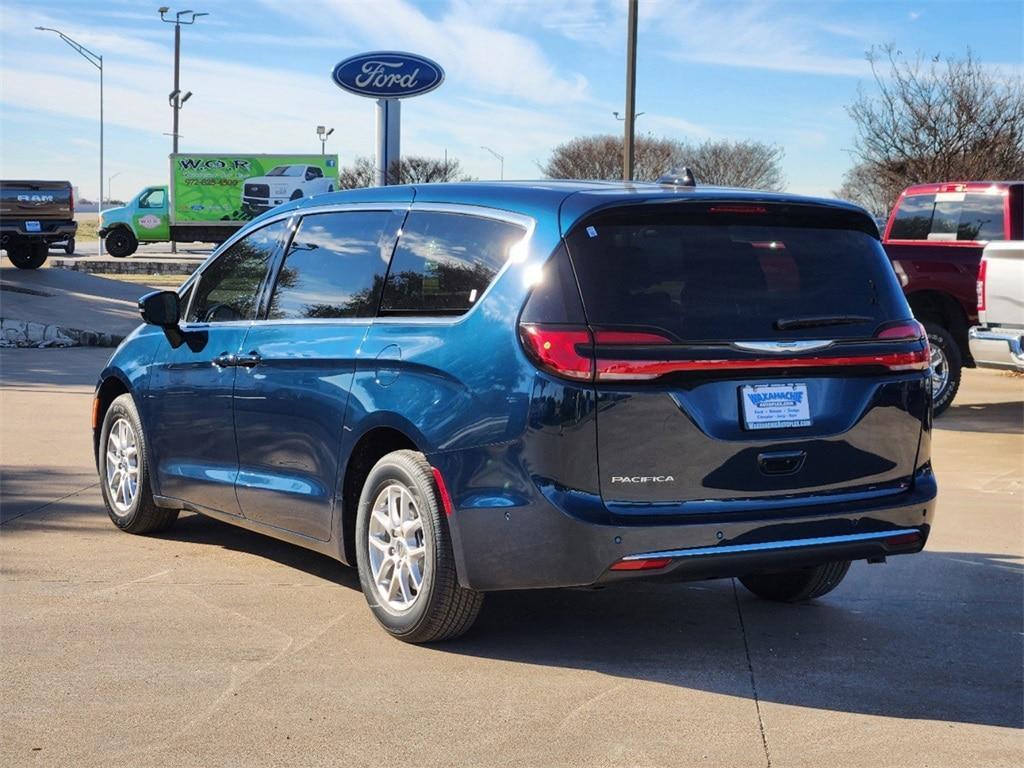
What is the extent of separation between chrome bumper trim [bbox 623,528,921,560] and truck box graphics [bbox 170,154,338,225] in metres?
41.6

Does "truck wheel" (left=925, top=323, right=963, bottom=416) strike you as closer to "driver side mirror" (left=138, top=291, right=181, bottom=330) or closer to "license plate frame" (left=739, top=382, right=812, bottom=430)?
"driver side mirror" (left=138, top=291, right=181, bottom=330)

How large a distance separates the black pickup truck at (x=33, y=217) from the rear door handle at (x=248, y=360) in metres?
21.6

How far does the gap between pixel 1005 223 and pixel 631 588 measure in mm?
8708

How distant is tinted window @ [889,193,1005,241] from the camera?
1393cm

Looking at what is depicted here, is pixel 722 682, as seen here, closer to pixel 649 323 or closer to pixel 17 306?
pixel 649 323

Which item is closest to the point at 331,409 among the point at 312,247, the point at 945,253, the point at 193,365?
the point at 312,247

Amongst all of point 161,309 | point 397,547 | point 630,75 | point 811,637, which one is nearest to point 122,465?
point 161,309

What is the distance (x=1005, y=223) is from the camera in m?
13.8

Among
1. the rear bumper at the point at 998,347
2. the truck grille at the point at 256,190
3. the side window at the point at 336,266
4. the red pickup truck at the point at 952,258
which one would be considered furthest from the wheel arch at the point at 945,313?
the truck grille at the point at 256,190

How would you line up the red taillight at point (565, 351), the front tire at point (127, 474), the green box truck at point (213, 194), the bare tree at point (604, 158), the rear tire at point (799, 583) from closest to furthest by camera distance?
the red taillight at point (565, 351), the rear tire at point (799, 583), the front tire at point (127, 474), the green box truck at point (213, 194), the bare tree at point (604, 158)

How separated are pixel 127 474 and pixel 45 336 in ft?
40.0

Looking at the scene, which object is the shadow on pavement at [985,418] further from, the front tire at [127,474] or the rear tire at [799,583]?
the front tire at [127,474]

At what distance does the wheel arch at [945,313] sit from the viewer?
1370cm

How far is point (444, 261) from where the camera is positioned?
5.49 m
